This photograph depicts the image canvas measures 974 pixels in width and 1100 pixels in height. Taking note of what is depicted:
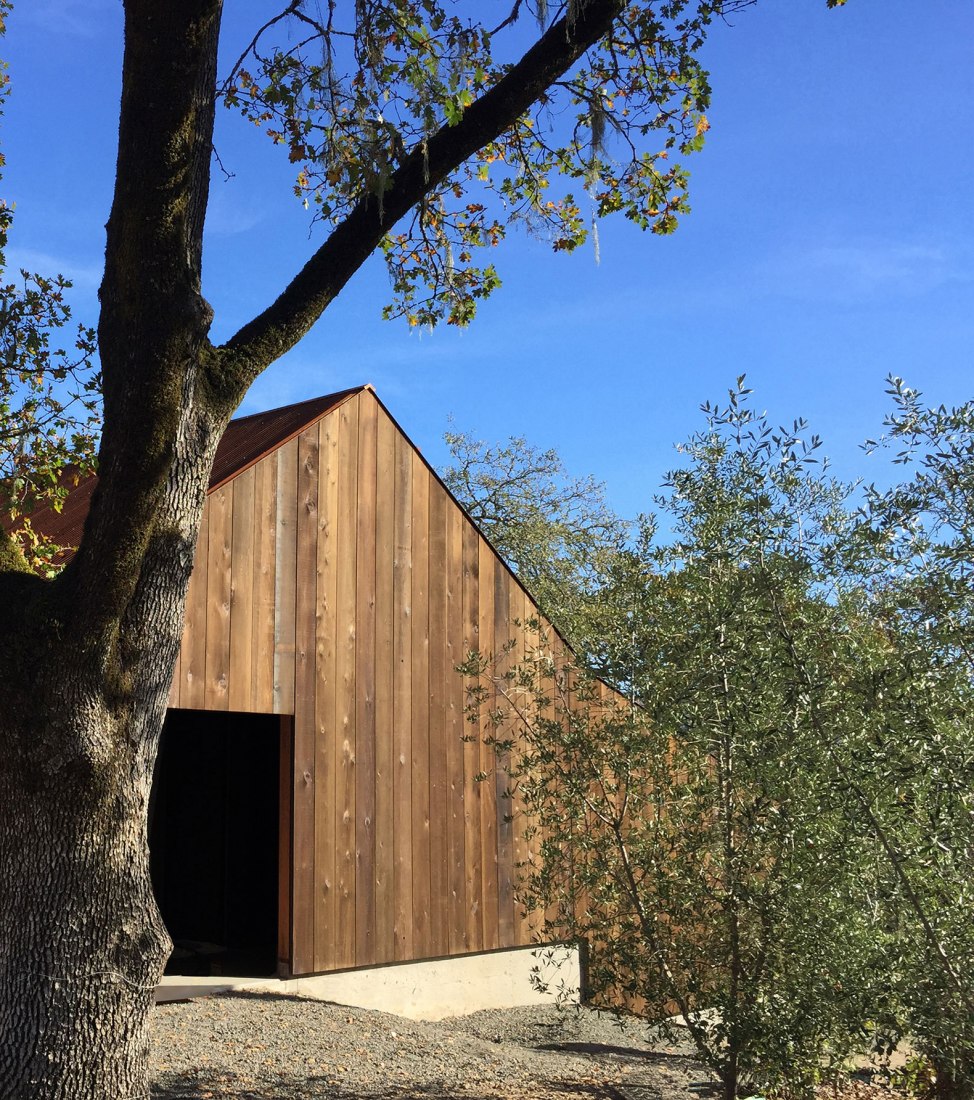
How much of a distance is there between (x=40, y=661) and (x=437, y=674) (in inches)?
236

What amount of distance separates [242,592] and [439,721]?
248 centimetres

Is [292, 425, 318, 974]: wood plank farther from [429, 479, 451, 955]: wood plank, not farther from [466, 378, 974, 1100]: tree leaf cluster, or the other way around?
[466, 378, 974, 1100]: tree leaf cluster

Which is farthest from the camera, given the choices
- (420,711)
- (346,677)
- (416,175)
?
(420,711)

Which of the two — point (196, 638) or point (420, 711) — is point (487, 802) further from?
point (196, 638)

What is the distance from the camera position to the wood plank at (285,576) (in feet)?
29.8

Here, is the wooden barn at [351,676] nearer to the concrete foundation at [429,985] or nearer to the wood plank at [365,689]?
the wood plank at [365,689]

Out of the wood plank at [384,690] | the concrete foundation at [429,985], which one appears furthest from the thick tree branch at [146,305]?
the wood plank at [384,690]

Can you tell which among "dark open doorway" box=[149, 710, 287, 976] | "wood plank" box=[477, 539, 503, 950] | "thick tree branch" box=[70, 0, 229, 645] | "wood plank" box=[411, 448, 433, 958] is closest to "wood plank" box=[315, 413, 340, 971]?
"wood plank" box=[411, 448, 433, 958]

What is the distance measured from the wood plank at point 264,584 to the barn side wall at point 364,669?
0.01m

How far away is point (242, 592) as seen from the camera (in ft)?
29.0

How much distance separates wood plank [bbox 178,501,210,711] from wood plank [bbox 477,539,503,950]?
3004 millimetres

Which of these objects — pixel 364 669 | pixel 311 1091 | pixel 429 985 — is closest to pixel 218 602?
pixel 364 669

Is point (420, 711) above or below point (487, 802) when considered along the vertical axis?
above

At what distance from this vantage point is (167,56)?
4723mm
